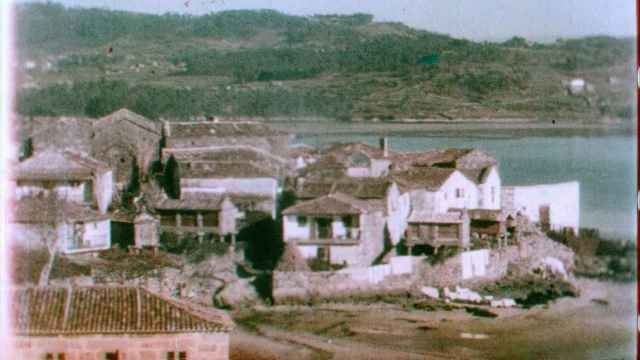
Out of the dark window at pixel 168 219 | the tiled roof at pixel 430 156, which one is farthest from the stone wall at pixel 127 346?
the tiled roof at pixel 430 156

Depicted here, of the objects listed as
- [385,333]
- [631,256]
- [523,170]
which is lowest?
[385,333]

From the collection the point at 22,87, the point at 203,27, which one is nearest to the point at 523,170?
the point at 203,27

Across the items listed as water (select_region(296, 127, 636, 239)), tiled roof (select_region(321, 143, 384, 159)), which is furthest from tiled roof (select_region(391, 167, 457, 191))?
tiled roof (select_region(321, 143, 384, 159))

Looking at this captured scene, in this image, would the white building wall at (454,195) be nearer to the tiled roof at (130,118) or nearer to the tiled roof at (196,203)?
the tiled roof at (196,203)

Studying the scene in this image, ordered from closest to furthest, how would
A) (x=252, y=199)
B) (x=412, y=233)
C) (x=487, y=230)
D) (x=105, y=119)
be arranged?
1. (x=105, y=119)
2. (x=252, y=199)
3. (x=412, y=233)
4. (x=487, y=230)

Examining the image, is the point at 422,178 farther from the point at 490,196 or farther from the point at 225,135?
the point at 225,135

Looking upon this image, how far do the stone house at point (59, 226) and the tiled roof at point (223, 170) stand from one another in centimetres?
56

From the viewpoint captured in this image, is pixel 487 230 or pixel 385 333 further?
pixel 487 230

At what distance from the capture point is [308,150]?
22.5 ft

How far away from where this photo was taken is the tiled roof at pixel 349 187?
23.6 ft

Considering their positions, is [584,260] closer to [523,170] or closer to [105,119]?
[523,170]

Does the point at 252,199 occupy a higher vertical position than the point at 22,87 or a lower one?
lower

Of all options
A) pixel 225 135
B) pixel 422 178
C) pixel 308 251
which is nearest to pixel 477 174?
pixel 422 178

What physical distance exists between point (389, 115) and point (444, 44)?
515 millimetres
